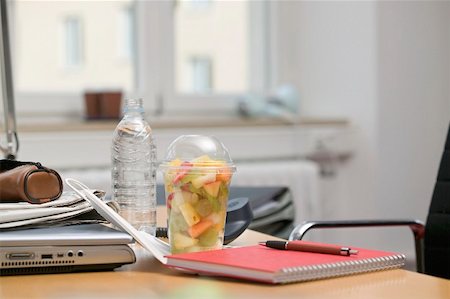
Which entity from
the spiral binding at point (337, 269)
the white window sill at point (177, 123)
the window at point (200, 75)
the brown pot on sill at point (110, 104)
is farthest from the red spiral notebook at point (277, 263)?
the window at point (200, 75)

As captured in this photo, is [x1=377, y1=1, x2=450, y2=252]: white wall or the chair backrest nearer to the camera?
the chair backrest

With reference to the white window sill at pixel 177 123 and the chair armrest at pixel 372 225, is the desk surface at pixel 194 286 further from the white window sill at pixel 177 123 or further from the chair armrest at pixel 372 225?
the white window sill at pixel 177 123

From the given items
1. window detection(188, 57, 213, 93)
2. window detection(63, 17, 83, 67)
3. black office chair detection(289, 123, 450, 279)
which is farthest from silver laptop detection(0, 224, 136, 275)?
window detection(188, 57, 213, 93)

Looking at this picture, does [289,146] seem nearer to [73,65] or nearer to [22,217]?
[73,65]

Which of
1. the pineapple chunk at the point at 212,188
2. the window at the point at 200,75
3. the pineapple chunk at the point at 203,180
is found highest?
the window at the point at 200,75

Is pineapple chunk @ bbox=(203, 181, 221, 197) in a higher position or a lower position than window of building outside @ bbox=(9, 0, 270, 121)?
lower

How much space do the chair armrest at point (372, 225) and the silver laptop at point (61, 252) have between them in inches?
19.6

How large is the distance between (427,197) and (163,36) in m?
1.28

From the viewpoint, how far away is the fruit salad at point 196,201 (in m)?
1.03

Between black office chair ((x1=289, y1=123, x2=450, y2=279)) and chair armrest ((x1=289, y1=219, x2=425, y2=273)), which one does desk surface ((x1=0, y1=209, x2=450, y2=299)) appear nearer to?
chair armrest ((x1=289, y1=219, x2=425, y2=273))

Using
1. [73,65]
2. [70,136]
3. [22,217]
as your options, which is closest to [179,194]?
[22,217]

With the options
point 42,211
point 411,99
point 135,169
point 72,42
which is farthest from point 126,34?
point 42,211

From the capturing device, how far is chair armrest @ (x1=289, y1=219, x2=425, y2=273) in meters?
1.50

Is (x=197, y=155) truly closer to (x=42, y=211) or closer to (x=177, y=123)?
(x=42, y=211)
